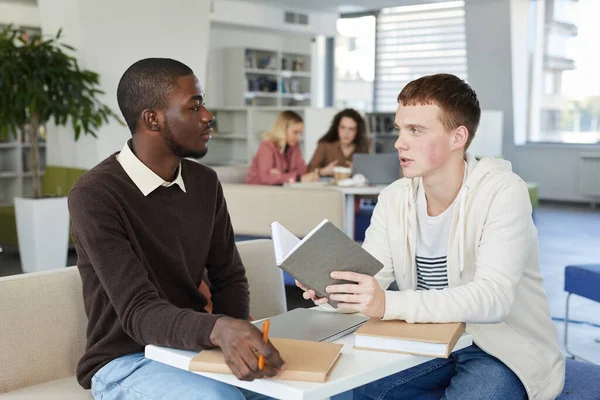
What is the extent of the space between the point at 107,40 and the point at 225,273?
16.7 feet

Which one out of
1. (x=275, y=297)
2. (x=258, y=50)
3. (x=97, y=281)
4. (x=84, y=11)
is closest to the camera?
(x=97, y=281)

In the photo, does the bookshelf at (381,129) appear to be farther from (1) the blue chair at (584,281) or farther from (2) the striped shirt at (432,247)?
(2) the striped shirt at (432,247)

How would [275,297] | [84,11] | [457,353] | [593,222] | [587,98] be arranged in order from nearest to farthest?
[457,353] → [275,297] → [84,11] → [593,222] → [587,98]

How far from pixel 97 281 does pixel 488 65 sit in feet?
33.3

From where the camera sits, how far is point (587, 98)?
35.1ft

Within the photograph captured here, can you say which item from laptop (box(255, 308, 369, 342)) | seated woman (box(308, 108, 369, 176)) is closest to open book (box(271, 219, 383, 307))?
laptop (box(255, 308, 369, 342))

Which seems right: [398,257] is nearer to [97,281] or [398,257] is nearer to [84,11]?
[97,281]

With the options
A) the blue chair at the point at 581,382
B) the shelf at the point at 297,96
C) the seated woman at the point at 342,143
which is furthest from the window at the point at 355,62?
the blue chair at the point at 581,382

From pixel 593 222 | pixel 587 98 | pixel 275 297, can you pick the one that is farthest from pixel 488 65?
pixel 275 297

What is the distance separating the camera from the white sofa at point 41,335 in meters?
1.92

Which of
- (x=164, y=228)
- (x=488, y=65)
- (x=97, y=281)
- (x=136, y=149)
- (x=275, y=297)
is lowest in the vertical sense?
(x=275, y=297)

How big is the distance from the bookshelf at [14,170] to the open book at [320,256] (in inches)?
270

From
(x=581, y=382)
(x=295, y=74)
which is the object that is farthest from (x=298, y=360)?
(x=295, y=74)

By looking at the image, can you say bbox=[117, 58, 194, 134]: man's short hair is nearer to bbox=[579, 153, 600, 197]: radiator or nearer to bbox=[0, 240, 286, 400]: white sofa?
bbox=[0, 240, 286, 400]: white sofa
